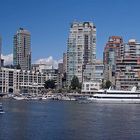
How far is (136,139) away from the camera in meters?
51.5

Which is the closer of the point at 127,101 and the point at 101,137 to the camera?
the point at 101,137

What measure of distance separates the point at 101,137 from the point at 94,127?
394 inches

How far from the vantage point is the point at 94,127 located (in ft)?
206

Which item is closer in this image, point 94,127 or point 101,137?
point 101,137

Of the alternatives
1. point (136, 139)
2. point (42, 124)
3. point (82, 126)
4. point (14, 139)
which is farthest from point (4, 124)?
point (136, 139)

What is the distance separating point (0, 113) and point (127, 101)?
235 ft

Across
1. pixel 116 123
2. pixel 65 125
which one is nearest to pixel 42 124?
pixel 65 125

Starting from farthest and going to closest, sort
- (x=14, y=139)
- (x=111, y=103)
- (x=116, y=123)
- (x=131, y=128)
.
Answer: (x=111, y=103), (x=116, y=123), (x=131, y=128), (x=14, y=139)

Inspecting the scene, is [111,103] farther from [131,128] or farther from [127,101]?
[131,128]

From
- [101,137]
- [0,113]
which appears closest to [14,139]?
[101,137]

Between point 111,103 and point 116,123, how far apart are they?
76155 millimetres

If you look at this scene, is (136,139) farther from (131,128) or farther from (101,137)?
(131,128)

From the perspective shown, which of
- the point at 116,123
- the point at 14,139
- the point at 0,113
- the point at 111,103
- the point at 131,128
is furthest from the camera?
the point at 111,103

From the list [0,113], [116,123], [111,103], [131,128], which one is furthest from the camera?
[111,103]
